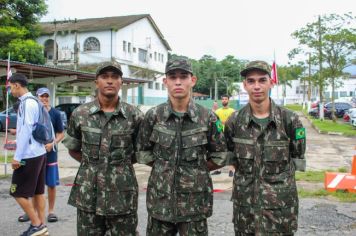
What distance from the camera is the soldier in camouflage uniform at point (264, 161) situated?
10.1 ft

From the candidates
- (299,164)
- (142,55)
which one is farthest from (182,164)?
(142,55)

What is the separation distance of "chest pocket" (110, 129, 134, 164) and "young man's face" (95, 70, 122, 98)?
1.06ft

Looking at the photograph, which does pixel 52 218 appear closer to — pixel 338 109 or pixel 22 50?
pixel 22 50

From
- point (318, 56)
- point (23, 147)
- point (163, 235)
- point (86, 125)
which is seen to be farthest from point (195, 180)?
point (318, 56)

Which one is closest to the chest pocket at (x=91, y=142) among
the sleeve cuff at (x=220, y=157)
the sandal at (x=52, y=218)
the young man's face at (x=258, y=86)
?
the sleeve cuff at (x=220, y=157)

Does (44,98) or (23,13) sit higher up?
(23,13)

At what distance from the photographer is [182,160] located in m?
3.13

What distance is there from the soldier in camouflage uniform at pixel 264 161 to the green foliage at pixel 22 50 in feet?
81.7

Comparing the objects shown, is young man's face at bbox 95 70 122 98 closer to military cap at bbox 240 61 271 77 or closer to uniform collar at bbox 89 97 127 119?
uniform collar at bbox 89 97 127 119

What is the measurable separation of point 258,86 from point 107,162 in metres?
1.32

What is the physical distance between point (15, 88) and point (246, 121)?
285 cm

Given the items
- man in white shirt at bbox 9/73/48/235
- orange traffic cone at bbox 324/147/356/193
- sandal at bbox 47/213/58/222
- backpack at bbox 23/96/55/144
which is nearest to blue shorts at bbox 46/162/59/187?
sandal at bbox 47/213/58/222

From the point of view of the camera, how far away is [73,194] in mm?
3400

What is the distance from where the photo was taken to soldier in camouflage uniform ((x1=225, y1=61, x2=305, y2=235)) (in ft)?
10.1
